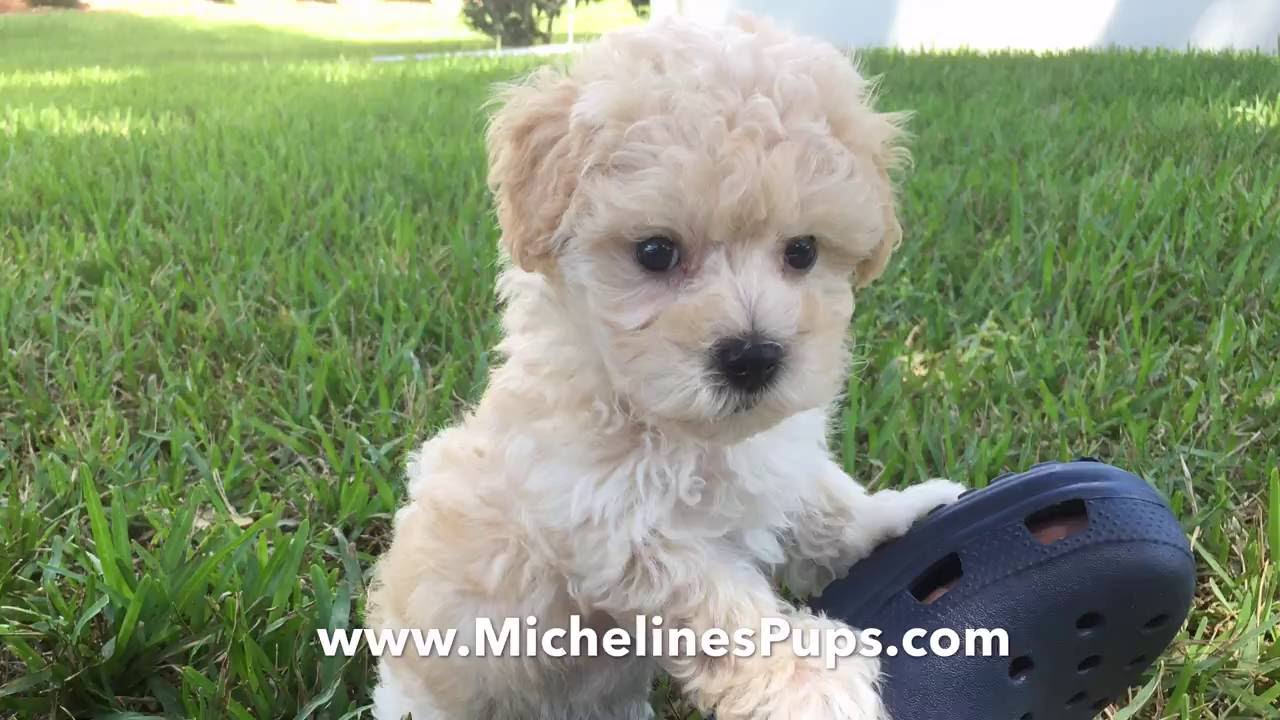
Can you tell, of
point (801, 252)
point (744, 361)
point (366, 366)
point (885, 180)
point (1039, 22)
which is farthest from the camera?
point (1039, 22)

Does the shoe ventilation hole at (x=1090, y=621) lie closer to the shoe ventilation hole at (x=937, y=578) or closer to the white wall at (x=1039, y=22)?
the shoe ventilation hole at (x=937, y=578)

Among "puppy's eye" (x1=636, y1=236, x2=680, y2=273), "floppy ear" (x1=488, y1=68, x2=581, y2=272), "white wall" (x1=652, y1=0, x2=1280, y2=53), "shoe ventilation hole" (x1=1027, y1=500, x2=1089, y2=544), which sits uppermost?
"white wall" (x1=652, y1=0, x2=1280, y2=53)

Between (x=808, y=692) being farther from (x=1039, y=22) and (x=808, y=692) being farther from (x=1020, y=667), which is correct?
(x=1039, y=22)

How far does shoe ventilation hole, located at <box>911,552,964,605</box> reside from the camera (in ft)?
5.11

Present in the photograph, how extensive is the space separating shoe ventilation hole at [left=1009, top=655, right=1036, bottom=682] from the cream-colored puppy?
207 millimetres

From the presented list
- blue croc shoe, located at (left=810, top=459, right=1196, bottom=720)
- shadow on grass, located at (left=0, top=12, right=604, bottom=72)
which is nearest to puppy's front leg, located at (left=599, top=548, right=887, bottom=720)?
blue croc shoe, located at (left=810, top=459, right=1196, bottom=720)

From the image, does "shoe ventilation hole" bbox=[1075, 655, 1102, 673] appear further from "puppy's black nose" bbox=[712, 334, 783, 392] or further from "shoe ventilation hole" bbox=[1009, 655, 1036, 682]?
"puppy's black nose" bbox=[712, 334, 783, 392]

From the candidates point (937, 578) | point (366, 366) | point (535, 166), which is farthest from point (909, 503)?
point (366, 366)

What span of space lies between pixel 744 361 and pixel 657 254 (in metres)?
0.22

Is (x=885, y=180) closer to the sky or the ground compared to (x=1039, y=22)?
closer to the ground

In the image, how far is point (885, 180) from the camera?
1.67 metres

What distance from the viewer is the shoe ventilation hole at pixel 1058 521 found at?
57.1 inches

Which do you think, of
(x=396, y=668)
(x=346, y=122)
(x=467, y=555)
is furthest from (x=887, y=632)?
(x=346, y=122)

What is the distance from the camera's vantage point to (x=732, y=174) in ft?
4.53
